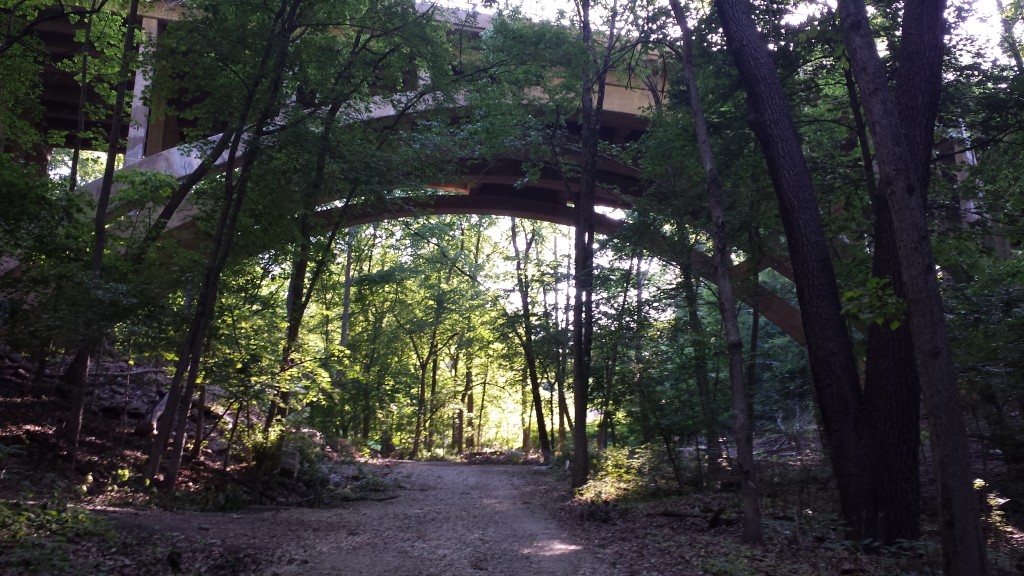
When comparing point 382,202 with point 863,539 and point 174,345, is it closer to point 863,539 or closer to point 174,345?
point 174,345

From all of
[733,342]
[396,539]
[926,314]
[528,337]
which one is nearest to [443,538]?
[396,539]

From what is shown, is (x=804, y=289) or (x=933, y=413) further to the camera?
(x=804, y=289)

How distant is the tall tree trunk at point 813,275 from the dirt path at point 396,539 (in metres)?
Result: 2.94

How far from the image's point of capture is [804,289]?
817cm

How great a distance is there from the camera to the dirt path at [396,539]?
7.46 m

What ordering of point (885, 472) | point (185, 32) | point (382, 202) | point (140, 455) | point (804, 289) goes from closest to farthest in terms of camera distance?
point (885, 472) → point (804, 289) → point (185, 32) → point (140, 455) → point (382, 202)

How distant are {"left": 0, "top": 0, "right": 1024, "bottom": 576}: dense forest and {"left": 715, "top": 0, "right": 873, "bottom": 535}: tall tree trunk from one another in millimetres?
33

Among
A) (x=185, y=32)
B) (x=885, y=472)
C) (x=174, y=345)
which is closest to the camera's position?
(x=885, y=472)

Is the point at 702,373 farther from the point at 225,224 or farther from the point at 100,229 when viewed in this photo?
the point at 100,229

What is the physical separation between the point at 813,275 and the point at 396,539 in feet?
20.9

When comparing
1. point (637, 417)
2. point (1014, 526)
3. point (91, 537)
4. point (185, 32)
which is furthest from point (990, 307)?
point (185, 32)

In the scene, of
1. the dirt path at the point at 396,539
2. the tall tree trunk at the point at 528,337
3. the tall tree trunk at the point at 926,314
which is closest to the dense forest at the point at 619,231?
the tall tree trunk at the point at 926,314

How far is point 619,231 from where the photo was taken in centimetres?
1417

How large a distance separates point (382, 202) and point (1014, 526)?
37.2ft
